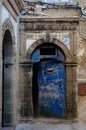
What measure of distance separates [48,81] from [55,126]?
2.22 m

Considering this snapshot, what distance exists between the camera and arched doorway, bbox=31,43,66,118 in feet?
40.8

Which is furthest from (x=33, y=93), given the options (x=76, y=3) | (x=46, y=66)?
(x=76, y=3)

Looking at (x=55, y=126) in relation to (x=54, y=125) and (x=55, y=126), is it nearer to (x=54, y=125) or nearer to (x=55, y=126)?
(x=55, y=126)

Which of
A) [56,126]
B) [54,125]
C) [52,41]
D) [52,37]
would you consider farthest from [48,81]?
[56,126]

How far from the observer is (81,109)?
12.1 m

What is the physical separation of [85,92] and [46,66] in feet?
6.17

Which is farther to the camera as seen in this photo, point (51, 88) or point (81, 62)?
point (51, 88)

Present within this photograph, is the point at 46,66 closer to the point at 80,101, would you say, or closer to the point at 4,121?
the point at 80,101

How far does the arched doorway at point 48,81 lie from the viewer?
40.8ft

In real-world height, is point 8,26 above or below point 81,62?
above

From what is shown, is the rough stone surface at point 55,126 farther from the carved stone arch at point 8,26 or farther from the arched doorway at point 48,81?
the carved stone arch at point 8,26

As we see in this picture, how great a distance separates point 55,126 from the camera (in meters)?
11.2

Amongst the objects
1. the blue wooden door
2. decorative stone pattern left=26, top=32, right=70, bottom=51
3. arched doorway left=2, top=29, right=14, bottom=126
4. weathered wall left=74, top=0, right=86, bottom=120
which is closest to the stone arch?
decorative stone pattern left=26, top=32, right=70, bottom=51

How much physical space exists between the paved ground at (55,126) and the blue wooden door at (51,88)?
34.9 inches
